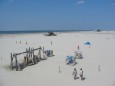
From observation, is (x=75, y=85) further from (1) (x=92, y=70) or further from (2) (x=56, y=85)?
(1) (x=92, y=70)

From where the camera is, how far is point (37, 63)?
22.2m

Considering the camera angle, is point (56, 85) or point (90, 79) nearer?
point (56, 85)

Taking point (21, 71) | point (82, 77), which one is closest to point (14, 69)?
point (21, 71)

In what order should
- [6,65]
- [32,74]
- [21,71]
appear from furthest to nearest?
[6,65] < [21,71] < [32,74]

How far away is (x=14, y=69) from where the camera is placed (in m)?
19.5

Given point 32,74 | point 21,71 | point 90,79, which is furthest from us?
point 21,71

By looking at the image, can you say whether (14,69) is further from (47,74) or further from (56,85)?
(56,85)

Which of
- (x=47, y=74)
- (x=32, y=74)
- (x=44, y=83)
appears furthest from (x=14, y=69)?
(x=44, y=83)

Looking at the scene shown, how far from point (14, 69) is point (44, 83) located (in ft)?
20.1

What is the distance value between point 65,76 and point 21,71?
205 inches

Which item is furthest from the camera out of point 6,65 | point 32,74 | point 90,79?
point 6,65

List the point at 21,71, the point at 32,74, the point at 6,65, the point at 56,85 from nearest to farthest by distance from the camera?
the point at 56,85 < the point at 32,74 < the point at 21,71 < the point at 6,65

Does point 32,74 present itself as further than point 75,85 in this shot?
Yes

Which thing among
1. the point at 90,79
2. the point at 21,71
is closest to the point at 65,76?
the point at 90,79
